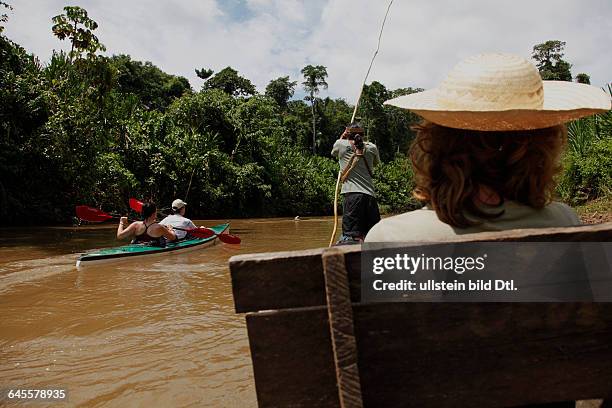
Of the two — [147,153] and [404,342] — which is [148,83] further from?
[404,342]

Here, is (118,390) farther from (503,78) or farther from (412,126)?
(503,78)

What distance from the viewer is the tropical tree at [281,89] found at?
154 feet

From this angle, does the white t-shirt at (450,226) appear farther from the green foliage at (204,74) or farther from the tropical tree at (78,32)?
the green foliage at (204,74)

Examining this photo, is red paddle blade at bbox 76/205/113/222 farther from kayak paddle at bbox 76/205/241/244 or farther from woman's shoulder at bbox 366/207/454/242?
woman's shoulder at bbox 366/207/454/242

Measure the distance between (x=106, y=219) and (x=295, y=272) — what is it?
8.84 meters

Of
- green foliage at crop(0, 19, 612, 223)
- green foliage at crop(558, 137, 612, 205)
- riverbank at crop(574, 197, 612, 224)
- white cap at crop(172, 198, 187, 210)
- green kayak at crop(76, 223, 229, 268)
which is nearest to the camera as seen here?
green kayak at crop(76, 223, 229, 268)

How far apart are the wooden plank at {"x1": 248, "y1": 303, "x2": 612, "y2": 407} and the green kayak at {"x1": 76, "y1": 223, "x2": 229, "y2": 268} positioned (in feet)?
24.3

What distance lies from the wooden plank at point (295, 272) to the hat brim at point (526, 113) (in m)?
0.34

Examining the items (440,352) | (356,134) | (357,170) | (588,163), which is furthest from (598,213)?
(440,352)

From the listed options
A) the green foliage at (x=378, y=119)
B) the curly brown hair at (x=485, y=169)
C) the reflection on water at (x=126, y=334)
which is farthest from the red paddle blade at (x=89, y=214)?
the green foliage at (x=378, y=119)

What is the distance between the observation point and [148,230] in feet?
27.9

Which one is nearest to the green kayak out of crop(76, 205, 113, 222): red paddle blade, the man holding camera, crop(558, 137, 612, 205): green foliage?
crop(76, 205, 113, 222): red paddle blade

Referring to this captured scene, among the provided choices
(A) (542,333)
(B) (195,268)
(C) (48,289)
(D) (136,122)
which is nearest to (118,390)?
(A) (542,333)

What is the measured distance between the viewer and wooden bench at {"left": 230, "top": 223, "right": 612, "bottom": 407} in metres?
0.93
